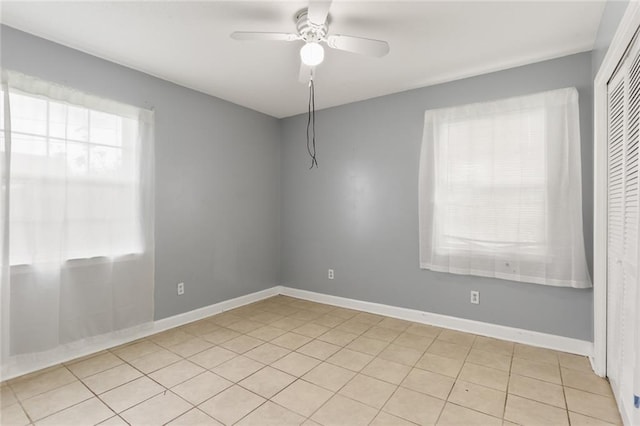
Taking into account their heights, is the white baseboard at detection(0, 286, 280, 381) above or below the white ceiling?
below

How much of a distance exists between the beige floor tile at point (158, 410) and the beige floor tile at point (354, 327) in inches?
65.2

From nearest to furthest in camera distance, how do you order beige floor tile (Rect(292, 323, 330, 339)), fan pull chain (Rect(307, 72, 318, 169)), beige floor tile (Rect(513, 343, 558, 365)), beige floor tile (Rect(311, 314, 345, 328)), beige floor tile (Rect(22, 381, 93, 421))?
beige floor tile (Rect(22, 381, 93, 421))
beige floor tile (Rect(513, 343, 558, 365))
beige floor tile (Rect(292, 323, 330, 339))
beige floor tile (Rect(311, 314, 345, 328))
fan pull chain (Rect(307, 72, 318, 169))

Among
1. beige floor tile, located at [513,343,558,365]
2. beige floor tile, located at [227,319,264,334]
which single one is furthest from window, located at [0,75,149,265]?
beige floor tile, located at [513,343,558,365]

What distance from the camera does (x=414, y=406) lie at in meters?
1.95

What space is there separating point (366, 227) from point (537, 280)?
1733mm

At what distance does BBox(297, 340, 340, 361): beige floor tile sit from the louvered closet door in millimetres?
1875

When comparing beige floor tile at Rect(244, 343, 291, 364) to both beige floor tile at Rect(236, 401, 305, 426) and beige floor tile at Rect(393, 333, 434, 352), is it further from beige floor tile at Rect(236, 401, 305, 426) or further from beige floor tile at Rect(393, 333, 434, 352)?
beige floor tile at Rect(393, 333, 434, 352)

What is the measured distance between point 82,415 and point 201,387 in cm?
66

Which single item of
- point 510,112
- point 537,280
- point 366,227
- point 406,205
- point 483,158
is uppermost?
point 510,112

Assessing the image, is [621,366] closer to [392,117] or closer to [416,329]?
[416,329]

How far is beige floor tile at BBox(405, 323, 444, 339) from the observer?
308cm

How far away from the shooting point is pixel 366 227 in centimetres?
377

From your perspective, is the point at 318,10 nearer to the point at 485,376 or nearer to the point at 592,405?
the point at 485,376

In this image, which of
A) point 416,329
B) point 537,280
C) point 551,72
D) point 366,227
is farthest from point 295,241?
point 551,72
